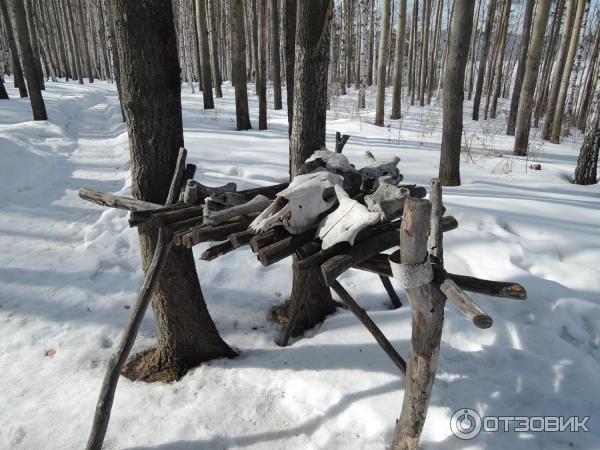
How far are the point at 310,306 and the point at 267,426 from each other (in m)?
1.15

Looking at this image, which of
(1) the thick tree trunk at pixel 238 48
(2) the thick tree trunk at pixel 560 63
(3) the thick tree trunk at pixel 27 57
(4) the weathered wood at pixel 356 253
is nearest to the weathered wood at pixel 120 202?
(4) the weathered wood at pixel 356 253

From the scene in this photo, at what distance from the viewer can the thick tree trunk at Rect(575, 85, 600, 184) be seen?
632 cm

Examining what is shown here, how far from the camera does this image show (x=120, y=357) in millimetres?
2266

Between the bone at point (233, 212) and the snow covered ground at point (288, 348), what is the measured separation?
131 cm

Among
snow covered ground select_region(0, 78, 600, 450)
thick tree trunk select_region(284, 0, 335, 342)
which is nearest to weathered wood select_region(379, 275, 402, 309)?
snow covered ground select_region(0, 78, 600, 450)

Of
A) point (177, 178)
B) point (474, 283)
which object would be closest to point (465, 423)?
point (474, 283)

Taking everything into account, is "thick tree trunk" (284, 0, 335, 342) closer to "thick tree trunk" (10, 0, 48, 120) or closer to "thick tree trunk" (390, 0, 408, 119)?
"thick tree trunk" (390, 0, 408, 119)

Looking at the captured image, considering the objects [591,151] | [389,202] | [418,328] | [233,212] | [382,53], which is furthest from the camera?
[382,53]

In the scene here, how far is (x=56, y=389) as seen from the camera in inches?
105

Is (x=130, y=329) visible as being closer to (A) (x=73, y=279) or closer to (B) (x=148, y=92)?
(B) (x=148, y=92)

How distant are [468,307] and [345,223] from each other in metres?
0.66

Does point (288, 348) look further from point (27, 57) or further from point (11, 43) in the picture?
point (11, 43)

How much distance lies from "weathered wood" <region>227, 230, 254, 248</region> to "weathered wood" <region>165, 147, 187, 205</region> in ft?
2.55

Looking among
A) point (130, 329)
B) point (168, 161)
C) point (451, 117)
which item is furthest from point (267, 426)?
point (451, 117)
